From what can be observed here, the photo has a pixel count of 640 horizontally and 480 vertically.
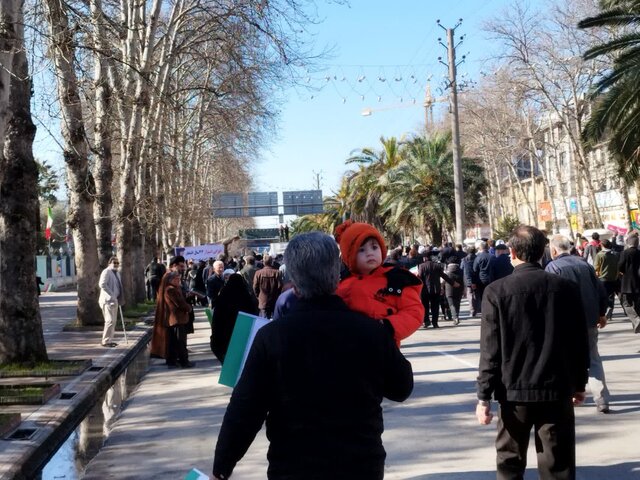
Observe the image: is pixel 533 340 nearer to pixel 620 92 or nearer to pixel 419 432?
pixel 419 432

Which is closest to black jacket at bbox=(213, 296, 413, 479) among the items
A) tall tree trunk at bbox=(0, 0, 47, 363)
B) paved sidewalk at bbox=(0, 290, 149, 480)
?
paved sidewalk at bbox=(0, 290, 149, 480)

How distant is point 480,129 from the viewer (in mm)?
50438

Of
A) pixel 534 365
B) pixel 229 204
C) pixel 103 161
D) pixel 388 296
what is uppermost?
pixel 229 204

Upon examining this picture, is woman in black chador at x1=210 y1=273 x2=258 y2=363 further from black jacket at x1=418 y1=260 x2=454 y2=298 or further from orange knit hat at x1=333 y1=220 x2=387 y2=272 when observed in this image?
black jacket at x1=418 y1=260 x2=454 y2=298

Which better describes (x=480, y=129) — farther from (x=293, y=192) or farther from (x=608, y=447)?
(x=608, y=447)

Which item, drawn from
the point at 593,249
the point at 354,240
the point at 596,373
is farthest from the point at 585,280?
the point at 593,249

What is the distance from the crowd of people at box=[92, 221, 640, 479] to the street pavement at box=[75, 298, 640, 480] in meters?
0.95

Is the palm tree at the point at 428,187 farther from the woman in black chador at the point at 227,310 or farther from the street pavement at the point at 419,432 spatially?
the woman in black chador at the point at 227,310

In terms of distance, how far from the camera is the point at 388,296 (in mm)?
4562

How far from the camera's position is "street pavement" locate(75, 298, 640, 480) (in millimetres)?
7074

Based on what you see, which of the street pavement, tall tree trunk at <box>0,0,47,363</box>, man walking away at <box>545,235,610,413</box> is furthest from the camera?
tall tree trunk at <box>0,0,47,363</box>

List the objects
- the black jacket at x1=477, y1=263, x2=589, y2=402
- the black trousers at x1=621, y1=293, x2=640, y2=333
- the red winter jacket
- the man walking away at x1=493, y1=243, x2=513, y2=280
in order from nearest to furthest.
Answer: the red winter jacket < the black jacket at x1=477, y1=263, x2=589, y2=402 < the black trousers at x1=621, y1=293, x2=640, y2=333 < the man walking away at x1=493, y1=243, x2=513, y2=280

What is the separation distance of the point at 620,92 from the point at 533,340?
56.6 feet

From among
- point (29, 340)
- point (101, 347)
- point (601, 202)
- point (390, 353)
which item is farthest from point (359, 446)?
point (601, 202)
